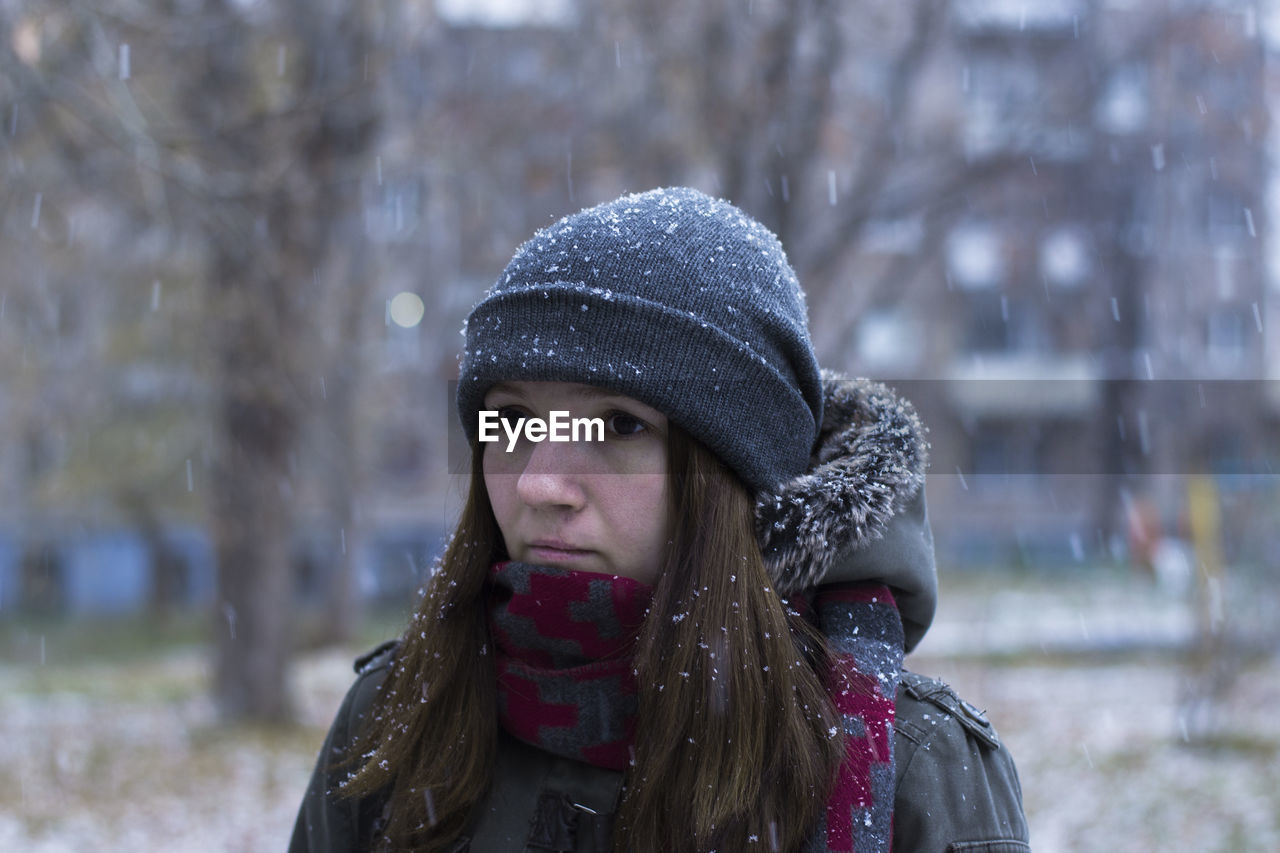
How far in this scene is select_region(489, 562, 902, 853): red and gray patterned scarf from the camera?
150 centimetres

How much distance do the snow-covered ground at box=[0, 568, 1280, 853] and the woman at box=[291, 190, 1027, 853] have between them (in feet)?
16.2

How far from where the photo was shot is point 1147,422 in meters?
24.4

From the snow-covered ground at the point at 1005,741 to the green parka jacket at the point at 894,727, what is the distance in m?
4.85

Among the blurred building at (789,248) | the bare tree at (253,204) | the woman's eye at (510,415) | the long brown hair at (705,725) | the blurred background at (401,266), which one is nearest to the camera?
the long brown hair at (705,725)

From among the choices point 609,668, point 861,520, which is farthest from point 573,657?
point 861,520

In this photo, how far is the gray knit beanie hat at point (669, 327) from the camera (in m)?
1.56

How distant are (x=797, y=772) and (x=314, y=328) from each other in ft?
23.9

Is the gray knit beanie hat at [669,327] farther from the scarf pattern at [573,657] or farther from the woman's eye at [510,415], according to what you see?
the scarf pattern at [573,657]

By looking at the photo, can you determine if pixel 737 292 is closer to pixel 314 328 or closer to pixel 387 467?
pixel 314 328

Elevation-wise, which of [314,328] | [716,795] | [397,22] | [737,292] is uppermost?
[397,22]

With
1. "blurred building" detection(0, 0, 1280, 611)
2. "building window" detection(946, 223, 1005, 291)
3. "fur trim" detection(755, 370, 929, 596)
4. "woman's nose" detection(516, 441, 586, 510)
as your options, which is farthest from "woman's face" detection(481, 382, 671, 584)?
"building window" detection(946, 223, 1005, 291)

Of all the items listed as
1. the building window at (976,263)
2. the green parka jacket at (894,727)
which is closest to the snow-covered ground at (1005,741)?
the green parka jacket at (894,727)

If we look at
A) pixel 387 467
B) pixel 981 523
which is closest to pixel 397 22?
pixel 387 467

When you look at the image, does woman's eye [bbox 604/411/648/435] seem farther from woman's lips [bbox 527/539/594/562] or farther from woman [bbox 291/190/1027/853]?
woman's lips [bbox 527/539/594/562]
